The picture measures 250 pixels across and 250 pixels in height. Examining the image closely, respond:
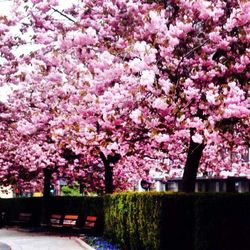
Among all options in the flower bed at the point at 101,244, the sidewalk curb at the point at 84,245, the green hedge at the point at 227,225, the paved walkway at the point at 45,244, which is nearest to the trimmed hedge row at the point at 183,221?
the green hedge at the point at 227,225

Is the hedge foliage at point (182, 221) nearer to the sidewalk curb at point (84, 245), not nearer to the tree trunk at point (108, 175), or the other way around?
the sidewalk curb at point (84, 245)

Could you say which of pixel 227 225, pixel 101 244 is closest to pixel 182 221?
pixel 227 225

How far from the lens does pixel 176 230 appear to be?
14.6m

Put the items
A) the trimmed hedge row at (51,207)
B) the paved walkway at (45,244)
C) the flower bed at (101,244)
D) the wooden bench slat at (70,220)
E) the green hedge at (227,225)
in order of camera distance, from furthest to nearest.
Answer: the wooden bench slat at (70,220)
the trimmed hedge row at (51,207)
the paved walkway at (45,244)
the flower bed at (101,244)
the green hedge at (227,225)

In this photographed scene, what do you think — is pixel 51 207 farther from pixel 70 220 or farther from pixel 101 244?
pixel 101 244

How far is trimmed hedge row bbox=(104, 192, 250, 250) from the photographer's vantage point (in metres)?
12.7

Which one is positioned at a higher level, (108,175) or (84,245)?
(108,175)

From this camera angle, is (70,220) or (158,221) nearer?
(158,221)

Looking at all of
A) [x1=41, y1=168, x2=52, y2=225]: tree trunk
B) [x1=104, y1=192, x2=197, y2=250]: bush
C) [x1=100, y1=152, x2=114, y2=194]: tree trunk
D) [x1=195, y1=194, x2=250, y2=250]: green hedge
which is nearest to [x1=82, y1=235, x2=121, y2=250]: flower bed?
[x1=104, y1=192, x2=197, y2=250]: bush

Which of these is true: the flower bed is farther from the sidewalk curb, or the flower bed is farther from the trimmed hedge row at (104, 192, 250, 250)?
the trimmed hedge row at (104, 192, 250, 250)

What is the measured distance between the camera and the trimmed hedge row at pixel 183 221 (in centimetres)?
1269

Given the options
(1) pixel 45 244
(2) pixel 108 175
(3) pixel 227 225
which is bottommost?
(1) pixel 45 244

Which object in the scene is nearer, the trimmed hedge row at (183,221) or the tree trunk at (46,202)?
the trimmed hedge row at (183,221)

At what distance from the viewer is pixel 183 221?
14617 millimetres
